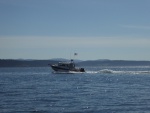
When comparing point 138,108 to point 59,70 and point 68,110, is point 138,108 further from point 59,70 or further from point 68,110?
point 59,70

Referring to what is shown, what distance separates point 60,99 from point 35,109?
8226mm

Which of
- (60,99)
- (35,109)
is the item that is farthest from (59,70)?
(35,109)

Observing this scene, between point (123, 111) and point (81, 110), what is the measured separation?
3.64 m

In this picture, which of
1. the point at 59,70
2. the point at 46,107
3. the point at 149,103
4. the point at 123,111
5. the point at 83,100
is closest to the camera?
the point at 123,111

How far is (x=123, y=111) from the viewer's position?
3409cm

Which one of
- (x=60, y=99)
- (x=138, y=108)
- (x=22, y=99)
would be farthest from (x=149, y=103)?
(x=22, y=99)

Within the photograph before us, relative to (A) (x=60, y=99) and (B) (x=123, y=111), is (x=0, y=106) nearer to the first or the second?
(A) (x=60, y=99)

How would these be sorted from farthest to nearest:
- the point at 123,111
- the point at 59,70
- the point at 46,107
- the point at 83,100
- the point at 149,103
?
the point at 59,70
the point at 83,100
the point at 149,103
the point at 46,107
the point at 123,111

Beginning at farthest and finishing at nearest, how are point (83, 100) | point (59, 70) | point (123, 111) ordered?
point (59, 70) → point (83, 100) → point (123, 111)

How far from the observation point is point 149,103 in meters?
39.1

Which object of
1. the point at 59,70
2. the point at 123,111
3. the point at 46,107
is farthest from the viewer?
the point at 59,70

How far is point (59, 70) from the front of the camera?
127 m

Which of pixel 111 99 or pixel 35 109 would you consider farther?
pixel 111 99

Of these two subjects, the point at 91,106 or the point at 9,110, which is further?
the point at 91,106
